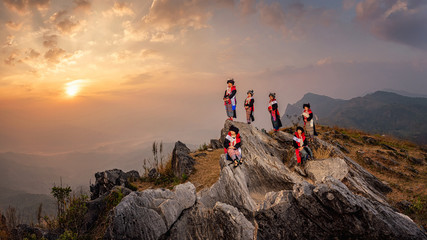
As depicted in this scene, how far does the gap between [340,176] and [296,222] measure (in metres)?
5.47

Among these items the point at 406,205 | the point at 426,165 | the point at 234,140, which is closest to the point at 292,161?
the point at 234,140

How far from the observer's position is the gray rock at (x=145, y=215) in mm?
6102

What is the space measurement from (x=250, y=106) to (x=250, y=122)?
1.37 meters

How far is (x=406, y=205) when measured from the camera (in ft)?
32.2

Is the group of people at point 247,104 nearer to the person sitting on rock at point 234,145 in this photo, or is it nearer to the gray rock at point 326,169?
the person sitting on rock at point 234,145

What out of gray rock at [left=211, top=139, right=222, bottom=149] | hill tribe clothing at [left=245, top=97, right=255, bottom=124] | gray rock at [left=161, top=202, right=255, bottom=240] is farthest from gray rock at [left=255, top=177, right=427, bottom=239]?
gray rock at [left=211, top=139, right=222, bottom=149]

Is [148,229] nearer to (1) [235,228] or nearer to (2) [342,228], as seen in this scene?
(1) [235,228]

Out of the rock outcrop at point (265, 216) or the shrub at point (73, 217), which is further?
the shrub at point (73, 217)

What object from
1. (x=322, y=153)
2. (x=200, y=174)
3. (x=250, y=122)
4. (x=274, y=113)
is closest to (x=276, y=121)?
(x=274, y=113)

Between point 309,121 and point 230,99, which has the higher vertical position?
point 230,99

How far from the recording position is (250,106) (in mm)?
15883

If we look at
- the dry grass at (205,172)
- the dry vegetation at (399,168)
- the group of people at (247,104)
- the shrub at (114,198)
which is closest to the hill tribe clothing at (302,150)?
the group of people at (247,104)

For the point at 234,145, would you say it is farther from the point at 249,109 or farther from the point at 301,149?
the point at 249,109

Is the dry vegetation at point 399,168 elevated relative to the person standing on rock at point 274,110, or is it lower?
lower
